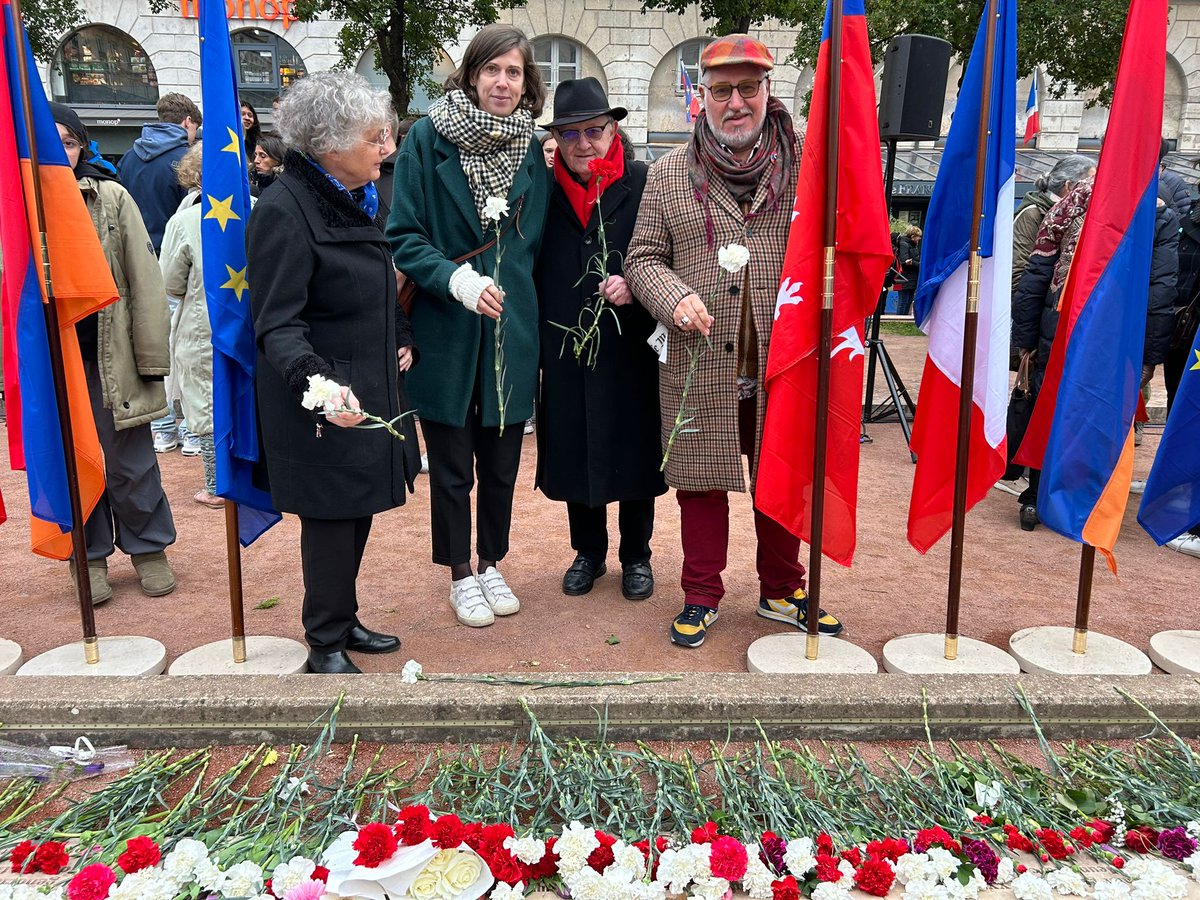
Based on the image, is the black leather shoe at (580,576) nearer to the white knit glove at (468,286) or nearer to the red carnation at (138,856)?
the white knit glove at (468,286)

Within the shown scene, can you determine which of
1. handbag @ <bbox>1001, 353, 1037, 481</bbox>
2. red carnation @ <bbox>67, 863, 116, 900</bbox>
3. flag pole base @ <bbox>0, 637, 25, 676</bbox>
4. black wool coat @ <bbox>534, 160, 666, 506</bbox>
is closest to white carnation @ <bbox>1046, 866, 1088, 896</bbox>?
black wool coat @ <bbox>534, 160, 666, 506</bbox>

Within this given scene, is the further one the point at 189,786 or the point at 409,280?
the point at 409,280

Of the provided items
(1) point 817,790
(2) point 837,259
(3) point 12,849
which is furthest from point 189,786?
(2) point 837,259

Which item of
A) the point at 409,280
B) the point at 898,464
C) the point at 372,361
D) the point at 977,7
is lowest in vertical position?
the point at 898,464

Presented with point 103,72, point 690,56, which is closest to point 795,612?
point 690,56

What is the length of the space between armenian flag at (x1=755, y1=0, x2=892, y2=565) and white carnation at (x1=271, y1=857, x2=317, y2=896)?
69.6 inches

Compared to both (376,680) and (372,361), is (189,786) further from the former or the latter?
(372,361)

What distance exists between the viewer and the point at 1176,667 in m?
3.22

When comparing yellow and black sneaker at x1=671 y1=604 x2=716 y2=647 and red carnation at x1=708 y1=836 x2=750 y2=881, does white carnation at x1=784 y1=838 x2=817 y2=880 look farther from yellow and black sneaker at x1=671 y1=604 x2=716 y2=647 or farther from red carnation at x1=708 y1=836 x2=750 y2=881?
yellow and black sneaker at x1=671 y1=604 x2=716 y2=647

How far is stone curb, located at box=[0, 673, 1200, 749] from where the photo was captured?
2.73m

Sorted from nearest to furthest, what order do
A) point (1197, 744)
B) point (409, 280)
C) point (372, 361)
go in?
point (1197, 744) < point (372, 361) < point (409, 280)

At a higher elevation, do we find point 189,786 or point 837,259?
point 837,259

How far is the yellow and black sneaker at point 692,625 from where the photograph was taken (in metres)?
3.47

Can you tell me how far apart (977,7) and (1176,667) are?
11016 millimetres
